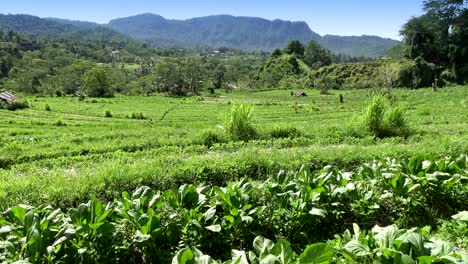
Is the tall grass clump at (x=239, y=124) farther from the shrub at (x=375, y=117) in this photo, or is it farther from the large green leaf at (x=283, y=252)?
the large green leaf at (x=283, y=252)

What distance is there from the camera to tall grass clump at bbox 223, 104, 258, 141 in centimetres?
1285

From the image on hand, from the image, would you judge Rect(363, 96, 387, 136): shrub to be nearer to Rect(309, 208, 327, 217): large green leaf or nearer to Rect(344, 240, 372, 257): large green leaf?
Rect(309, 208, 327, 217): large green leaf

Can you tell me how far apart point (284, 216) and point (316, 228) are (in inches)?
19.4

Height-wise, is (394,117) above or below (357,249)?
above

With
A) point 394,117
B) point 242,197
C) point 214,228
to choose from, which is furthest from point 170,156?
point 394,117

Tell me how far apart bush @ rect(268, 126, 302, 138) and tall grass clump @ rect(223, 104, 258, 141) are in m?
0.61

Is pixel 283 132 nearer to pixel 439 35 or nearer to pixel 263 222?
pixel 263 222

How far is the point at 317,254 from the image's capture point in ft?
11.3

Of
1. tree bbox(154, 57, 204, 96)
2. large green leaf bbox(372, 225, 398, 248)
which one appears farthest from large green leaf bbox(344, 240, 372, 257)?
tree bbox(154, 57, 204, 96)

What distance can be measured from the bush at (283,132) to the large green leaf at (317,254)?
975cm

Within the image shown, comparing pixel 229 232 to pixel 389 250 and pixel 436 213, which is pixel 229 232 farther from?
pixel 436 213

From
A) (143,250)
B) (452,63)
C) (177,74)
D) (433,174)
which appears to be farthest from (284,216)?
(177,74)

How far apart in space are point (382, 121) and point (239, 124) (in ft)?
15.2

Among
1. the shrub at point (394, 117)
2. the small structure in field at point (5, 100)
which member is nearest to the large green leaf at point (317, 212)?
the shrub at point (394, 117)
